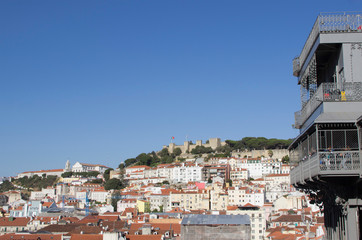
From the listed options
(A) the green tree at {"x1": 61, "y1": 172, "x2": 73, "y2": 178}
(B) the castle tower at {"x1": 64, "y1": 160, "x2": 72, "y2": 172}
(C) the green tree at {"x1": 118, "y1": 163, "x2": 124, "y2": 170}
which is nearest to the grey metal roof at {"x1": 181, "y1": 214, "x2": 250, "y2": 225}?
(C) the green tree at {"x1": 118, "y1": 163, "x2": 124, "y2": 170}

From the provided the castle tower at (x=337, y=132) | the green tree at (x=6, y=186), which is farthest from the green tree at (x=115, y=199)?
the castle tower at (x=337, y=132)

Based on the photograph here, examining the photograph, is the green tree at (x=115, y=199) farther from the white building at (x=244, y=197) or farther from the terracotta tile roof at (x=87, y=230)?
the terracotta tile roof at (x=87, y=230)

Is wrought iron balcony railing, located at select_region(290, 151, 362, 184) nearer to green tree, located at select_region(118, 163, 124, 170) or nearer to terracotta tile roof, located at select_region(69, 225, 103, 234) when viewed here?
terracotta tile roof, located at select_region(69, 225, 103, 234)

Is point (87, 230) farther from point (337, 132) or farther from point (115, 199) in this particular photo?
point (115, 199)

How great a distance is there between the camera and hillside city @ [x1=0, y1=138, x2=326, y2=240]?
126ft

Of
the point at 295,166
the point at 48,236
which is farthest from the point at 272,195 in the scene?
the point at 295,166

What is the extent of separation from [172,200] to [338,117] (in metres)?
71.4

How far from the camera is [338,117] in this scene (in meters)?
6.46

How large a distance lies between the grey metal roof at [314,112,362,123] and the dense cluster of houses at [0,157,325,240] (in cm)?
1506

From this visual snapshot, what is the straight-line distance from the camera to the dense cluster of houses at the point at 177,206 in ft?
128

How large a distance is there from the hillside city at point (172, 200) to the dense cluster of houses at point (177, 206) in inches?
3.6

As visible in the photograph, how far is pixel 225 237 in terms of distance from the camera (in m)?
30.6

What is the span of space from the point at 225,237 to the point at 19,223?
1316 inches

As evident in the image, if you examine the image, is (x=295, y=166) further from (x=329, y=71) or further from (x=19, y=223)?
(x=19, y=223)
